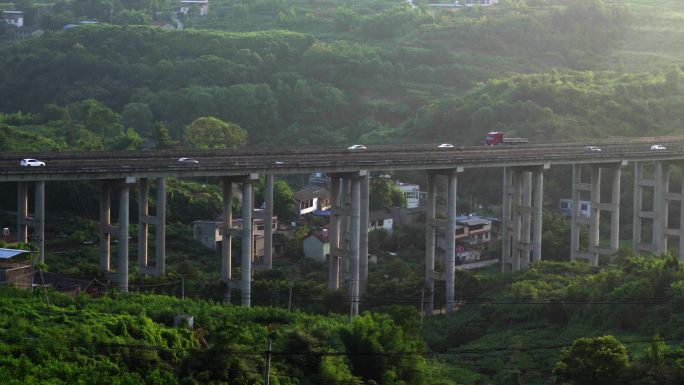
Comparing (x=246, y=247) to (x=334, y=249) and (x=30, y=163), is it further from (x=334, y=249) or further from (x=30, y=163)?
(x=30, y=163)

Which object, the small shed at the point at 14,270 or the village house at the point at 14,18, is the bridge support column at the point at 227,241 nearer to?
the small shed at the point at 14,270

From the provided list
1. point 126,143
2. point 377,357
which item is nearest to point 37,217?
point 377,357

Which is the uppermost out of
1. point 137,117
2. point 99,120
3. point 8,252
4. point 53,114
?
point 53,114

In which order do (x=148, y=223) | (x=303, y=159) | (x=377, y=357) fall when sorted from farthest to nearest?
(x=303, y=159)
(x=148, y=223)
(x=377, y=357)

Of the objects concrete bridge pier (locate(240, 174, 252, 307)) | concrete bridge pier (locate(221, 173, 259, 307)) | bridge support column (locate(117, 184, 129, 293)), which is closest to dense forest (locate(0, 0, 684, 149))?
concrete bridge pier (locate(221, 173, 259, 307))

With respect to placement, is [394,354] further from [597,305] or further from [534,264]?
[534,264]

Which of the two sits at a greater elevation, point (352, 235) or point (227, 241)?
point (227, 241)

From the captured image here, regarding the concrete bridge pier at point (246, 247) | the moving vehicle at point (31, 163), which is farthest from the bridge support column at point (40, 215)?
the concrete bridge pier at point (246, 247)
